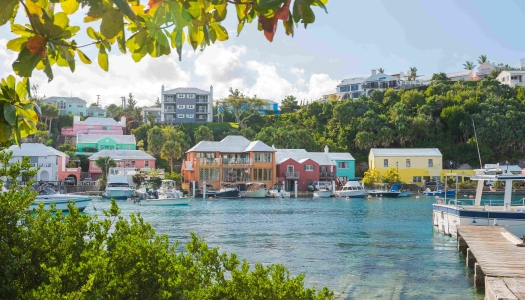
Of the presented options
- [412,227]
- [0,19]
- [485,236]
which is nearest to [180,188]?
[412,227]

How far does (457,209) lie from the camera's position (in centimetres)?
2683

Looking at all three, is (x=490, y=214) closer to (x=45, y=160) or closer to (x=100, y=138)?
(x=45, y=160)

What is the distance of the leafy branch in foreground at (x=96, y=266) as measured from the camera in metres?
5.32

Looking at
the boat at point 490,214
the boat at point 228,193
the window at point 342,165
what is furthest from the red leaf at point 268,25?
the window at point 342,165

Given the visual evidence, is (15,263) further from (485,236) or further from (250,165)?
(250,165)

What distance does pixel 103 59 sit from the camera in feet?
9.77

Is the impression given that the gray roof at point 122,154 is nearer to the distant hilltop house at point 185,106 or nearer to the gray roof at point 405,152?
the distant hilltop house at point 185,106

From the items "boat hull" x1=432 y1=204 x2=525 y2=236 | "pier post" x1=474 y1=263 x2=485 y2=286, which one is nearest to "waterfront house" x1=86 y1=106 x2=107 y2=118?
"boat hull" x1=432 y1=204 x2=525 y2=236

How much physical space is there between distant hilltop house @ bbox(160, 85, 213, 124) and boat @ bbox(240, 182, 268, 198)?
32.1 m

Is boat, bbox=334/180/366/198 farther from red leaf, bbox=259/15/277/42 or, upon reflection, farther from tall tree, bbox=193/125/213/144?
red leaf, bbox=259/15/277/42

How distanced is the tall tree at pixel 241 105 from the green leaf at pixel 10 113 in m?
96.4

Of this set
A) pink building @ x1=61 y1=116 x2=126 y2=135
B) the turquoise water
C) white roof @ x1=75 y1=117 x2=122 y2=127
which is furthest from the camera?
white roof @ x1=75 y1=117 x2=122 y2=127

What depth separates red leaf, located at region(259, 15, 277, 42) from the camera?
2593 millimetres

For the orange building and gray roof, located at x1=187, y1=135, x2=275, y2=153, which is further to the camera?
gray roof, located at x1=187, y1=135, x2=275, y2=153
